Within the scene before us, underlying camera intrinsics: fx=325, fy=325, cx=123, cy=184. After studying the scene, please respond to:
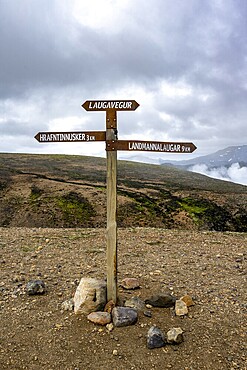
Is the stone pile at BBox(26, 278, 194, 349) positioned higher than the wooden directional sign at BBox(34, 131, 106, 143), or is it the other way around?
the wooden directional sign at BBox(34, 131, 106, 143)

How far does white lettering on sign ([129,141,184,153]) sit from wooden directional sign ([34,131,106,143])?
0.74 m

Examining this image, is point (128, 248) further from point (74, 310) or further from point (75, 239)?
point (74, 310)

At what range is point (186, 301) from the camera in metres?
7.65

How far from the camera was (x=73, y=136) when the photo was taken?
7441 mm

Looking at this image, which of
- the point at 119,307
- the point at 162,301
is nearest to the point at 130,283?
the point at 162,301

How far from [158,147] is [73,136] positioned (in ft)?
6.42

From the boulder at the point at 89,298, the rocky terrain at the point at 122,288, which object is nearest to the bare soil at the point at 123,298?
the rocky terrain at the point at 122,288

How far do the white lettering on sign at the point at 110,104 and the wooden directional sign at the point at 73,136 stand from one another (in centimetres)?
58

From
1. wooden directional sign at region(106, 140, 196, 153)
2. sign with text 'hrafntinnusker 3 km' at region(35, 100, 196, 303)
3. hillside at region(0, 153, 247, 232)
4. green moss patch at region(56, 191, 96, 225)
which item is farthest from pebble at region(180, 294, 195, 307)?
green moss patch at region(56, 191, 96, 225)

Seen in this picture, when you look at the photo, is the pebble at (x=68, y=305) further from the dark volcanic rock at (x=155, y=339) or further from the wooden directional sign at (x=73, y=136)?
the wooden directional sign at (x=73, y=136)

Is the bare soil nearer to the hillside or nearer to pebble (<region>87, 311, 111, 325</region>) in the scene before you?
pebble (<region>87, 311, 111, 325</region>)

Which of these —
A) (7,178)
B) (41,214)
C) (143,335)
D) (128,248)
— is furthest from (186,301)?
(7,178)

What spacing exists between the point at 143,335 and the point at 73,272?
150 inches

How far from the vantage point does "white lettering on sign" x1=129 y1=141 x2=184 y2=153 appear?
730 cm
